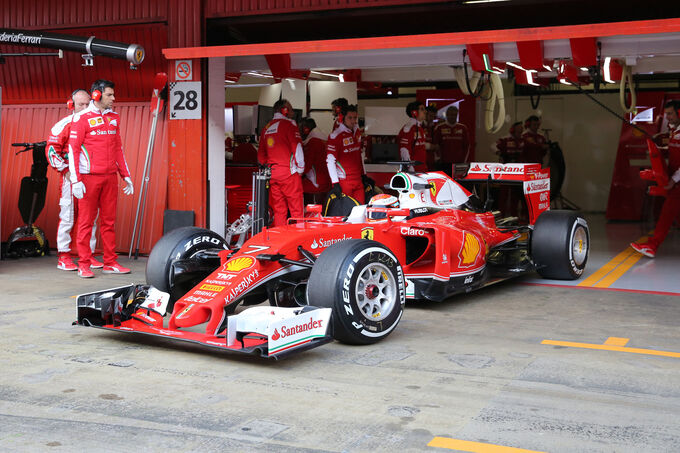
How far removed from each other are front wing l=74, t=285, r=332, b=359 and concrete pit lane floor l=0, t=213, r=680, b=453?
6.4 inches

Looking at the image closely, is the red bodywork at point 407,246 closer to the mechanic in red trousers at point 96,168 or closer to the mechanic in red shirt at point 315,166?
the mechanic in red trousers at point 96,168

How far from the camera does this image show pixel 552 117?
757 inches

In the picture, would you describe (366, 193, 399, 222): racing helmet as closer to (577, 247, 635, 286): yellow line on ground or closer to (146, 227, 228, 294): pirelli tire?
(146, 227, 228, 294): pirelli tire

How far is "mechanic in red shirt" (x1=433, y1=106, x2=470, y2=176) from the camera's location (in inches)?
667

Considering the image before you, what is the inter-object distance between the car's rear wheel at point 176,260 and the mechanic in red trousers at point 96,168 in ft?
9.12

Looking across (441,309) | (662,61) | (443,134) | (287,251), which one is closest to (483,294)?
(441,309)

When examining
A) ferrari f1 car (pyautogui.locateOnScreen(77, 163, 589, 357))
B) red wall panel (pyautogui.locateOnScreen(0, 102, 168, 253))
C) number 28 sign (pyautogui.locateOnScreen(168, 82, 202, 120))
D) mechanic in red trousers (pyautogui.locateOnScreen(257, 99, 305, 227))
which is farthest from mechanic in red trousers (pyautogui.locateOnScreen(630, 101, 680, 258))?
red wall panel (pyautogui.locateOnScreen(0, 102, 168, 253))

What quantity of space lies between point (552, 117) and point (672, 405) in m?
15.6

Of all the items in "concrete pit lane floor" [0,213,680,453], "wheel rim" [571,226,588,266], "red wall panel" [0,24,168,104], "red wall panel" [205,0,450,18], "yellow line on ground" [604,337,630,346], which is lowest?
"concrete pit lane floor" [0,213,680,453]

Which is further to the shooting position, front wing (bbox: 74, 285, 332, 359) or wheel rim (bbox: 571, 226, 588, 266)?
wheel rim (bbox: 571, 226, 588, 266)

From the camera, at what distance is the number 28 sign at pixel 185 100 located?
1047 cm

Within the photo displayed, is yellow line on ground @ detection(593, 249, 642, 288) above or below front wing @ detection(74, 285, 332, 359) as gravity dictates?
below

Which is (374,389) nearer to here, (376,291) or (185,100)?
(376,291)

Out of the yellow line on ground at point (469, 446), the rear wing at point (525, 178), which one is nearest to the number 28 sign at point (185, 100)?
the rear wing at point (525, 178)
